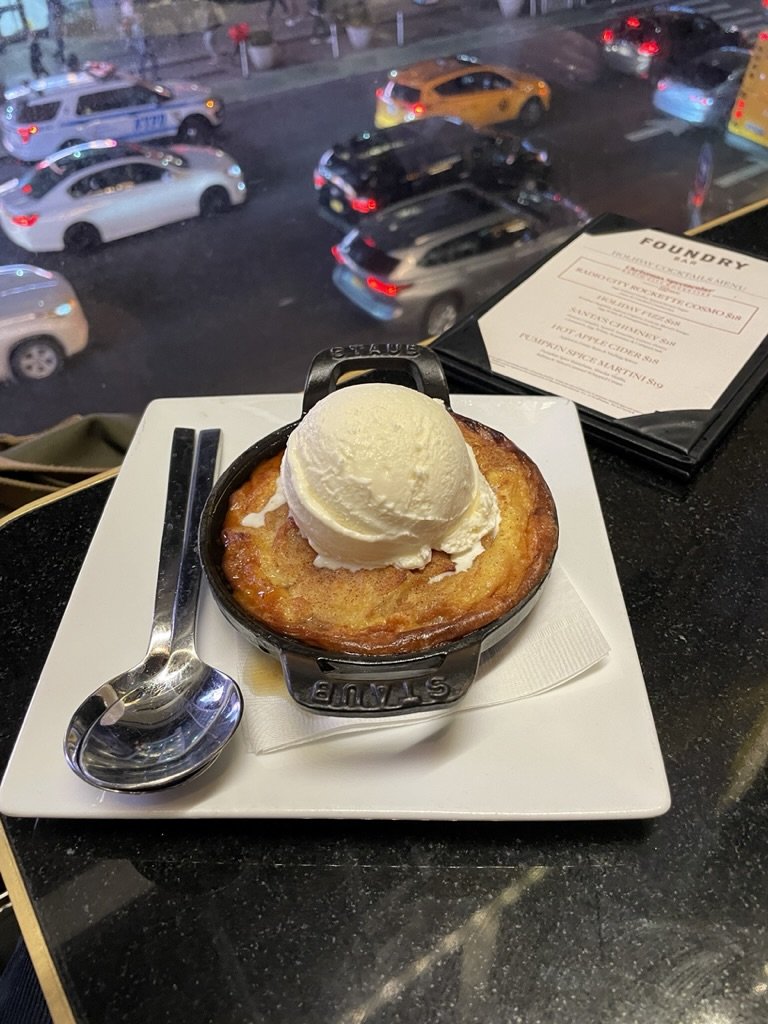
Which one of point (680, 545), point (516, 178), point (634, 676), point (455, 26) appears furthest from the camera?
point (516, 178)

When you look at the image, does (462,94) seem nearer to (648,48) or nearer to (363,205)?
(363,205)

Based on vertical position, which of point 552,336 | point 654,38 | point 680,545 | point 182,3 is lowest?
point 680,545

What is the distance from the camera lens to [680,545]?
1039 mm

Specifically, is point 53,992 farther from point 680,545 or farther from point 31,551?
point 680,545

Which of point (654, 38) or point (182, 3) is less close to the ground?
point (182, 3)

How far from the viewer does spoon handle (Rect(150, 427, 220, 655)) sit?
0.86 m

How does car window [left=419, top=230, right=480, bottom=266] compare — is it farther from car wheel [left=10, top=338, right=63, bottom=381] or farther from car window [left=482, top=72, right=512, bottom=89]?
car wheel [left=10, top=338, right=63, bottom=381]

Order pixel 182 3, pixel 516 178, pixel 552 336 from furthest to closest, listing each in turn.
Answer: pixel 516 178, pixel 182 3, pixel 552 336

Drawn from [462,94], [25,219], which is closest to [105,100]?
[25,219]

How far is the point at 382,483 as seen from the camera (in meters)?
0.80

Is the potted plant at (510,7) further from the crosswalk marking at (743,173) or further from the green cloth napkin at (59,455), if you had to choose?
the green cloth napkin at (59,455)

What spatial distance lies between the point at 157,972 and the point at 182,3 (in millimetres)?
1855

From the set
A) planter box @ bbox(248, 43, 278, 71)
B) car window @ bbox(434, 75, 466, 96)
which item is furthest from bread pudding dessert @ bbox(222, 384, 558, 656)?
car window @ bbox(434, 75, 466, 96)

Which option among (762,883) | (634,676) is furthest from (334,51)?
(762,883)
